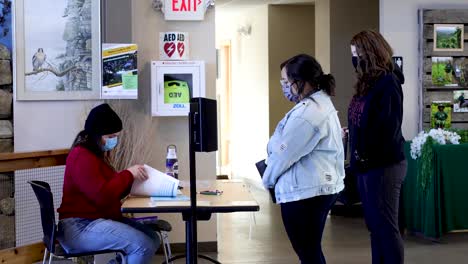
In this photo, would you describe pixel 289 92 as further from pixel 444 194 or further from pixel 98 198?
pixel 444 194

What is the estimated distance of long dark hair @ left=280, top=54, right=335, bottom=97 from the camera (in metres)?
3.16

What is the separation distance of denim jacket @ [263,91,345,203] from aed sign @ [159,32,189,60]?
2.13 metres

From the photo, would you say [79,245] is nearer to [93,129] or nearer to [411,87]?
[93,129]

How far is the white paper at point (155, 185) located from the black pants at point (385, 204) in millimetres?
1000

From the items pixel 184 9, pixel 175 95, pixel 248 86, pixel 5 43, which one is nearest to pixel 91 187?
pixel 175 95

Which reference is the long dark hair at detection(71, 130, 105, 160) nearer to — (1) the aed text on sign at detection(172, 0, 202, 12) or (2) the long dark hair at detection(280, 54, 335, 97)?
(2) the long dark hair at detection(280, 54, 335, 97)

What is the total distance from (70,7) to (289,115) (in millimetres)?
2407

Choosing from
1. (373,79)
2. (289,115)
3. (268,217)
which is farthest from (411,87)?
(289,115)

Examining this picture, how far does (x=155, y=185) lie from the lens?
332cm

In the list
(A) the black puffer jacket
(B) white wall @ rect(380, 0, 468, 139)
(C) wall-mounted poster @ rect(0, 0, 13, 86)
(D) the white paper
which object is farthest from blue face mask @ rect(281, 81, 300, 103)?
(B) white wall @ rect(380, 0, 468, 139)

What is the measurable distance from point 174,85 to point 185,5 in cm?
64

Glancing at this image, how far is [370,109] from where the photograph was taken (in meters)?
3.41

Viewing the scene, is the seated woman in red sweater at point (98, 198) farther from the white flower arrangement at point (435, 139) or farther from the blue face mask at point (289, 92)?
the white flower arrangement at point (435, 139)

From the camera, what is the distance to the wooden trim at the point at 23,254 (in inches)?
161
